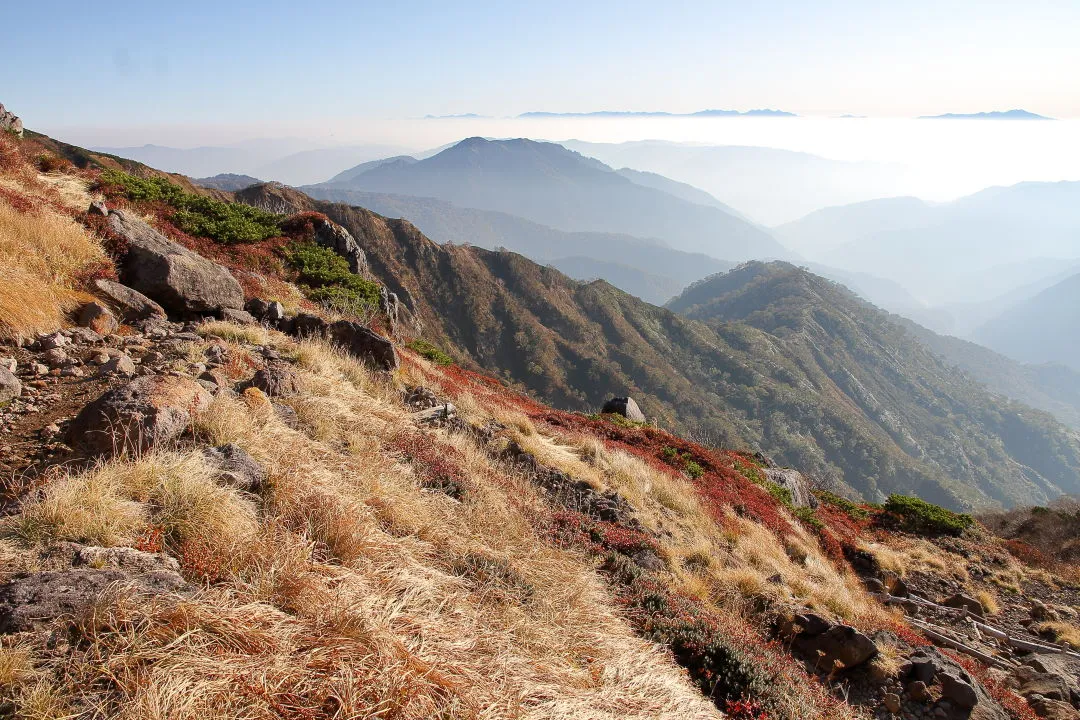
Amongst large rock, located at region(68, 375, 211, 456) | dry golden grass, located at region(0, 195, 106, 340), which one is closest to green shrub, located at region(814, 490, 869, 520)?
large rock, located at region(68, 375, 211, 456)

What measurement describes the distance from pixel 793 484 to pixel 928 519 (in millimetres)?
4532

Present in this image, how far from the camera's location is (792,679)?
15.3 ft

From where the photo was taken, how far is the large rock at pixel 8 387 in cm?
441

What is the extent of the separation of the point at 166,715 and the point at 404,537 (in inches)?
90.8

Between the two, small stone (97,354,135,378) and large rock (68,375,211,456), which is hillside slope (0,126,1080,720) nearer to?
large rock (68,375,211,456)

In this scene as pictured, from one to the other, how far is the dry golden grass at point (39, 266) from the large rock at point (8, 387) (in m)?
1.32

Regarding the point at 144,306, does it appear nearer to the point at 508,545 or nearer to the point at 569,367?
the point at 508,545

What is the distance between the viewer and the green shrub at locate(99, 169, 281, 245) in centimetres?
1448

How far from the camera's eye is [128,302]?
24.6ft

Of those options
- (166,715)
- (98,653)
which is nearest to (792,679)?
(166,715)

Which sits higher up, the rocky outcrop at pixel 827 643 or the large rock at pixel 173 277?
the large rock at pixel 173 277

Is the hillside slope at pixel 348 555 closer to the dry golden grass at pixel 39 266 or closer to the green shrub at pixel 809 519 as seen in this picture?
the dry golden grass at pixel 39 266

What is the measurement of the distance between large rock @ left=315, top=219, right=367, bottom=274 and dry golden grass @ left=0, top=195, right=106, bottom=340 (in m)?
11.1

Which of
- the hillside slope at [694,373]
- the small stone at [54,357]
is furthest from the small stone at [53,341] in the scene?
the hillside slope at [694,373]
